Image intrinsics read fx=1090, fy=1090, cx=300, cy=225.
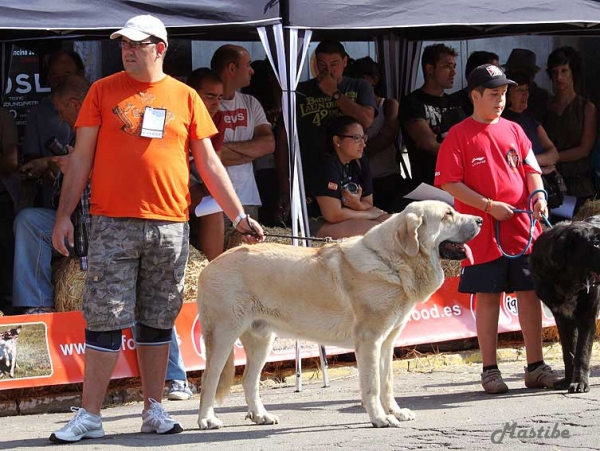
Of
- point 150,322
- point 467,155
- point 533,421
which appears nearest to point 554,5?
point 467,155

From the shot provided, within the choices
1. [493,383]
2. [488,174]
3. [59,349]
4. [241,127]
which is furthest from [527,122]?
[59,349]

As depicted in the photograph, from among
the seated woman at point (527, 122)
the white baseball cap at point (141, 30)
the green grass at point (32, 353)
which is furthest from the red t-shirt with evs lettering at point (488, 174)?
the seated woman at point (527, 122)

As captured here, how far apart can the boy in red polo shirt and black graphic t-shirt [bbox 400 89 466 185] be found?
10.5ft

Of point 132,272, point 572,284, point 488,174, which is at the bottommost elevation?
point 572,284

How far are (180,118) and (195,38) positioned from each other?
16.9 ft

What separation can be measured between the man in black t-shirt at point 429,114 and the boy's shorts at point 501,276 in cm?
329

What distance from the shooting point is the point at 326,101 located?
10375mm

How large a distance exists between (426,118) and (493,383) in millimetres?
4023

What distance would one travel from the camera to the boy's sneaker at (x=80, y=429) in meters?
6.07

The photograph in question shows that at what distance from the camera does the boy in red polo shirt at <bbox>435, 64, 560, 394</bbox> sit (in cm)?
741

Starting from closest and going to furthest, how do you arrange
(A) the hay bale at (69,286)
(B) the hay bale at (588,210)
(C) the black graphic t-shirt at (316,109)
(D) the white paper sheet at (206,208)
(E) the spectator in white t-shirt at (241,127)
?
(A) the hay bale at (69,286) → (D) the white paper sheet at (206,208) → (E) the spectator in white t-shirt at (241,127) → (C) the black graphic t-shirt at (316,109) → (B) the hay bale at (588,210)

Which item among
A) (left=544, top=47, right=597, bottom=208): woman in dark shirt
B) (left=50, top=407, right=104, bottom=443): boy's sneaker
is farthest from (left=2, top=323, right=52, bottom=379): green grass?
(left=544, top=47, right=597, bottom=208): woman in dark shirt

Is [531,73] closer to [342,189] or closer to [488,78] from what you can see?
[342,189]

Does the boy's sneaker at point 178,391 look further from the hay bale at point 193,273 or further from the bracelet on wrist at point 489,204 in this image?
the bracelet on wrist at point 489,204
